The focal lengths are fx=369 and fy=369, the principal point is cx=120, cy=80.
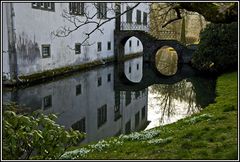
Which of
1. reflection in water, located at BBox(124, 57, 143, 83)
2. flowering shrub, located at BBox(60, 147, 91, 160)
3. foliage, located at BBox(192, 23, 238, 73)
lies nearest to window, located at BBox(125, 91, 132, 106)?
reflection in water, located at BBox(124, 57, 143, 83)

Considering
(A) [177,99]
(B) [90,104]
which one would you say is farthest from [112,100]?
(A) [177,99]

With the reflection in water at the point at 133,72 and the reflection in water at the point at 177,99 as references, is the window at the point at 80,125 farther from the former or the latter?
the reflection in water at the point at 133,72

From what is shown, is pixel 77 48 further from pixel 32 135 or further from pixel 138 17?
pixel 32 135

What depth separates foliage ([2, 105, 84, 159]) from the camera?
18.0 ft

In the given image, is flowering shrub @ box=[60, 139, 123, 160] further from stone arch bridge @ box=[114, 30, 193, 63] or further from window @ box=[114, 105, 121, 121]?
stone arch bridge @ box=[114, 30, 193, 63]

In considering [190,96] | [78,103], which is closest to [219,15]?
[78,103]

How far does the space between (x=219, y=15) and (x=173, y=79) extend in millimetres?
23191

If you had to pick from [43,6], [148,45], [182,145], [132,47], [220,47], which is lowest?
[182,145]

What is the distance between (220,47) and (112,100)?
10.1 m

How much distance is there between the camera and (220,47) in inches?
1055

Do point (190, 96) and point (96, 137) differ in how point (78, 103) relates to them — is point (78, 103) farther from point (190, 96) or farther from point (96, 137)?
point (190, 96)

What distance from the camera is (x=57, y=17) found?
92.7ft

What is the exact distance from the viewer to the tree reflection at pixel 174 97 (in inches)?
725

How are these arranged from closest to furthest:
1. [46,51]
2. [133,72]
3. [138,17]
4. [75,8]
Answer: [46,51], [75,8], [133,72], [138,17]
